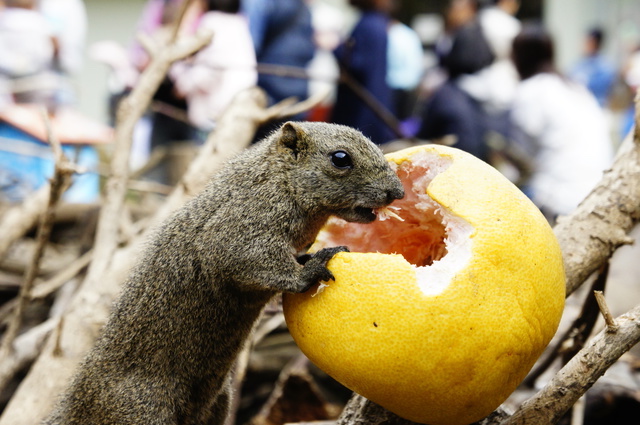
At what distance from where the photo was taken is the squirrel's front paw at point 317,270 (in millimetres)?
2150

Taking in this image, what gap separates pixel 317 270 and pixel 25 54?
18.7 feet

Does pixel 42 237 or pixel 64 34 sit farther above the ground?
pixel 42 237

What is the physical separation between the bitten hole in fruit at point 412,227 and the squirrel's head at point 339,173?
10cm

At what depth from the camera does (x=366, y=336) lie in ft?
6.59

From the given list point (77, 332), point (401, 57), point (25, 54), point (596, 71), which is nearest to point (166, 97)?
point (25, 54)

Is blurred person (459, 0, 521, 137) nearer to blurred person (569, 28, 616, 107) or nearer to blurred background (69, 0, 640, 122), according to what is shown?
blurred person (569, 28, 616, 107)

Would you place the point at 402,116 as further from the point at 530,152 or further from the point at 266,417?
the point at 266,417

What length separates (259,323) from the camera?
10.8ft

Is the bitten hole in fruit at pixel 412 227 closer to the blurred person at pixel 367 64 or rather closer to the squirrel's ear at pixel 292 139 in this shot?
the squirrel's ear at pixel 292 139

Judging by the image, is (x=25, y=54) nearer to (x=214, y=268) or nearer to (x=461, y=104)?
(x=461, y=104)

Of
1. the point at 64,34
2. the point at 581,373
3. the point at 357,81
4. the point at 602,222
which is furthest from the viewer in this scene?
the point at 64,34

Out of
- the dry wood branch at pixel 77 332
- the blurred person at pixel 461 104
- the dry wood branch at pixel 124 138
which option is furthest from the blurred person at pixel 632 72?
the dry wood branch at pixel 77 332

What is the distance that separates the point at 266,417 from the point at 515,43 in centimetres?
507


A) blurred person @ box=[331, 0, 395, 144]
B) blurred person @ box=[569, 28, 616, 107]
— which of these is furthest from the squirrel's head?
blurred person @ box=[569, 28, 616, 107]
